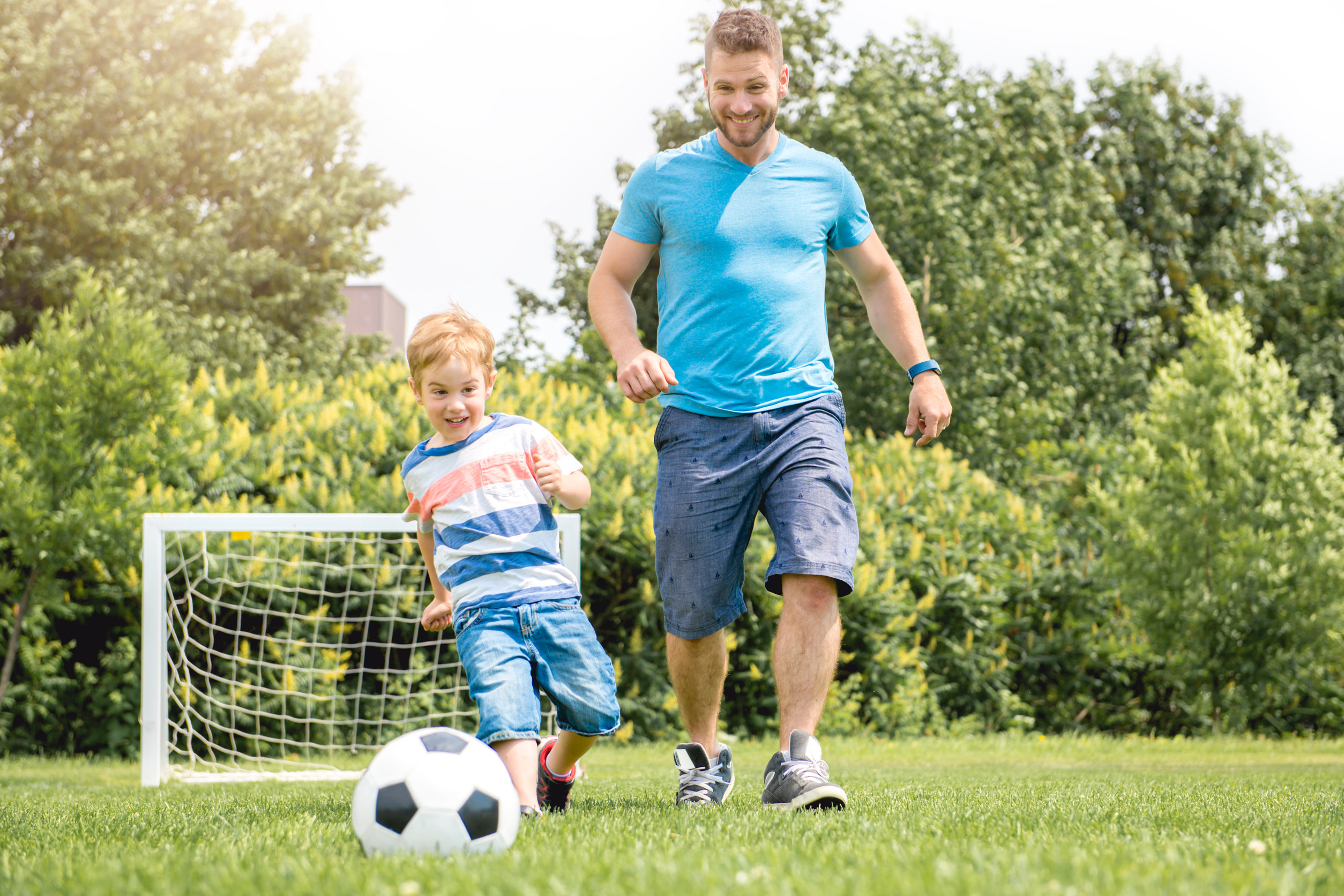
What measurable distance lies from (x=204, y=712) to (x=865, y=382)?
40.8ft

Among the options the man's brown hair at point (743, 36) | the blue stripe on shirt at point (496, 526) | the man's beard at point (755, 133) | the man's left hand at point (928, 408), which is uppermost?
the man's brown hair at point (743, 36)

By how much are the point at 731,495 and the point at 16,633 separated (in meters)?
4.70

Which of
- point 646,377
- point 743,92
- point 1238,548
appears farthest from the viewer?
point 1238,548

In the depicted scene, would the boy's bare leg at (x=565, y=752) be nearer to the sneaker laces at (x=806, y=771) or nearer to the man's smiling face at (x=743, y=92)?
the sneaker laces at (x=806, y=771)

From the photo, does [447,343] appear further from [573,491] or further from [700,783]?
[700,783]

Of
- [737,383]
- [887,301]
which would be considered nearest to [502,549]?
[737,383]

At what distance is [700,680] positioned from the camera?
149 inches

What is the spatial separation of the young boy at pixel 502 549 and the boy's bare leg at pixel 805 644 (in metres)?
0.51

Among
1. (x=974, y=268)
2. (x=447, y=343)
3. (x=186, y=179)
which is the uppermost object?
(x=186, y=179)

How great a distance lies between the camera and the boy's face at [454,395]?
3.58m

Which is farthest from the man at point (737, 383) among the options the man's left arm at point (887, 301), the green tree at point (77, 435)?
the green tree at point (77, 435)

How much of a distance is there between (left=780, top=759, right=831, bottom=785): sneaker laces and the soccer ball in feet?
3.33

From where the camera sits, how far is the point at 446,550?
356 centimetres

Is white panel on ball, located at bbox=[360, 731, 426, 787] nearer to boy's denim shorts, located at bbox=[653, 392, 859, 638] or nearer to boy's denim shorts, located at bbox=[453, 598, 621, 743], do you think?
Answer: boy's denim shorts, located at bbox=[453, 598, 621, 743]
